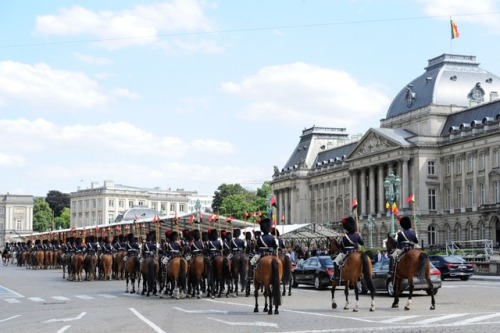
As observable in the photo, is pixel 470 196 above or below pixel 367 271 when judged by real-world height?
above

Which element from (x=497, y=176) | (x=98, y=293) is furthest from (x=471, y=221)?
(x=98, y=293)

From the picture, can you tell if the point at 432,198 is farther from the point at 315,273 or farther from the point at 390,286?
the point at 390,286

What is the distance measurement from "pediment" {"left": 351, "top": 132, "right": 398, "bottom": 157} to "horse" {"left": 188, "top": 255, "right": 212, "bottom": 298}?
95974 millimetres

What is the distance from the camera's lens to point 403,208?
121250 mm

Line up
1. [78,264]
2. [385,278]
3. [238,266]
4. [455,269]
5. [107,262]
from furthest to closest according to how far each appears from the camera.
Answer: [78,264], [455,269], [107,262], [385,278], [238,266]

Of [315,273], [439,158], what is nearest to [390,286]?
[315,273]

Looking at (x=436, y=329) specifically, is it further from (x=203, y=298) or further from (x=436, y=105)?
(x=436, y=105)

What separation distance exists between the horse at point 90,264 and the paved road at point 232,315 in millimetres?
15651

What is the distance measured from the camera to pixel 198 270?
31.8 m

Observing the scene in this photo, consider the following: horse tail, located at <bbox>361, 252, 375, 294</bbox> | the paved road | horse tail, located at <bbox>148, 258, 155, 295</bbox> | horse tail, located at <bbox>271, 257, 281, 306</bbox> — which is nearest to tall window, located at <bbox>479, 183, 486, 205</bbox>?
the paved road

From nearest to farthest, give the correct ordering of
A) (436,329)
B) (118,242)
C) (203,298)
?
(436,329)
(203,298)
(118,242)

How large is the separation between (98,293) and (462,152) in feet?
288

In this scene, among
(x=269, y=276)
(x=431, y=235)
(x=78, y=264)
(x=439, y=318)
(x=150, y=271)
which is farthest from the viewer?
(x=431, y=235)

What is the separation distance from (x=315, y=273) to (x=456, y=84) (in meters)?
89.7
